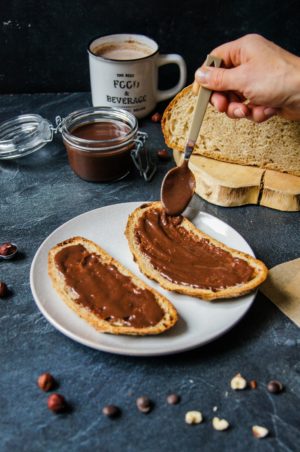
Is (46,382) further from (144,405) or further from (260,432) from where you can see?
(260,432)

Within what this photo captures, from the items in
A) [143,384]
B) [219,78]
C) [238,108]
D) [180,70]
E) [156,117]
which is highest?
[219,78]

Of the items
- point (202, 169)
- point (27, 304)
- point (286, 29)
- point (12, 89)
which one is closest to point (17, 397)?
point (27, 304)

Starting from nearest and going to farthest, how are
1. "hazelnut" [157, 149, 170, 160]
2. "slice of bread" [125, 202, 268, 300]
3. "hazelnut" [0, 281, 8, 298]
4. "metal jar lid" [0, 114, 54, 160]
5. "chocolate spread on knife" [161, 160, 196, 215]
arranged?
"slice of bread" [125, 202, 268, 300]
"hazelnut" [0, 281, 8, 298]
"chocolate spread on knife" [161, 160, 196, 215]
"metal jar lid" [0, 114, 54, 160]
"hazelnut" [157, 149, 170, 160]

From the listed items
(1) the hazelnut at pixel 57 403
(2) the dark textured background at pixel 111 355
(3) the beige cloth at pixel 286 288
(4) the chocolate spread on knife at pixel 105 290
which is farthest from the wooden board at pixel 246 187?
(1) the hazelnut at pixel 57 403

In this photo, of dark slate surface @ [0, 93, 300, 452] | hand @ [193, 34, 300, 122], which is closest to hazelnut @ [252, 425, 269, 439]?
dark slate surface @ [0, 93, 300, 452]

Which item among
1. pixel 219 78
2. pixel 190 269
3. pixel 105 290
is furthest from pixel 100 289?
pixel 219 78

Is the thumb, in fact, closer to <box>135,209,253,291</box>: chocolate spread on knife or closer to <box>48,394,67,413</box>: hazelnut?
<box>135,209,253,291</box>: chocolate spread on knife

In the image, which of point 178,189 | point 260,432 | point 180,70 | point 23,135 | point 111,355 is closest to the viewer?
point 260,432
